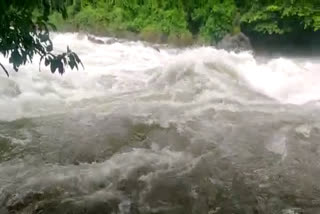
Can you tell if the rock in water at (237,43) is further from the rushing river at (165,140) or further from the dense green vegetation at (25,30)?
the dense green vegetation at (25,30)

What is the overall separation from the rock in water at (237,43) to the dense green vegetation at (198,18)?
296mm

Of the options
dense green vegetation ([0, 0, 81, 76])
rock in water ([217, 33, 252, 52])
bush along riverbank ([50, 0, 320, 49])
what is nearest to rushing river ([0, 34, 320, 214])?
dense green vegetation ([0, 0, 81, 76])

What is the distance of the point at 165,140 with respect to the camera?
15.9 ft

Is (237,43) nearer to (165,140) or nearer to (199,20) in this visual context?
(199,20)

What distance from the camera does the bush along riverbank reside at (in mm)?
11188

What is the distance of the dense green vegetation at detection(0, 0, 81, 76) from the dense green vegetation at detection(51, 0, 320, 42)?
24.6 ft

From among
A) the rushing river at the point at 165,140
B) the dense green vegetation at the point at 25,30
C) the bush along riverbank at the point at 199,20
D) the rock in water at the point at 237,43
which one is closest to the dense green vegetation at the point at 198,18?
the bush along riverbank at the point at 199,20

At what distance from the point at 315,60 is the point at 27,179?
28.7 feet

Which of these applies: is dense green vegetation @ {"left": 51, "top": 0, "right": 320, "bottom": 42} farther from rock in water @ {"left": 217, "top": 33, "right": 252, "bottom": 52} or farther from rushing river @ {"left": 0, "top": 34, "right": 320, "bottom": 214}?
rushing river @ {"left": 0, "top": 34, "right": 320, "bottom": 214}

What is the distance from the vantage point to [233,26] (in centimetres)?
1314

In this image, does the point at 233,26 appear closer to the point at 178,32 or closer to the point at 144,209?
the point at 178,32

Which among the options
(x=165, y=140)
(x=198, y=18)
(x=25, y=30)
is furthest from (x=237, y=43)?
(x=25, y=30)

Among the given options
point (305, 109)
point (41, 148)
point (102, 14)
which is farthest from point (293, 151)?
point (102, 14)

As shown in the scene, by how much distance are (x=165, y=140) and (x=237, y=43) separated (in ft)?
27.1
